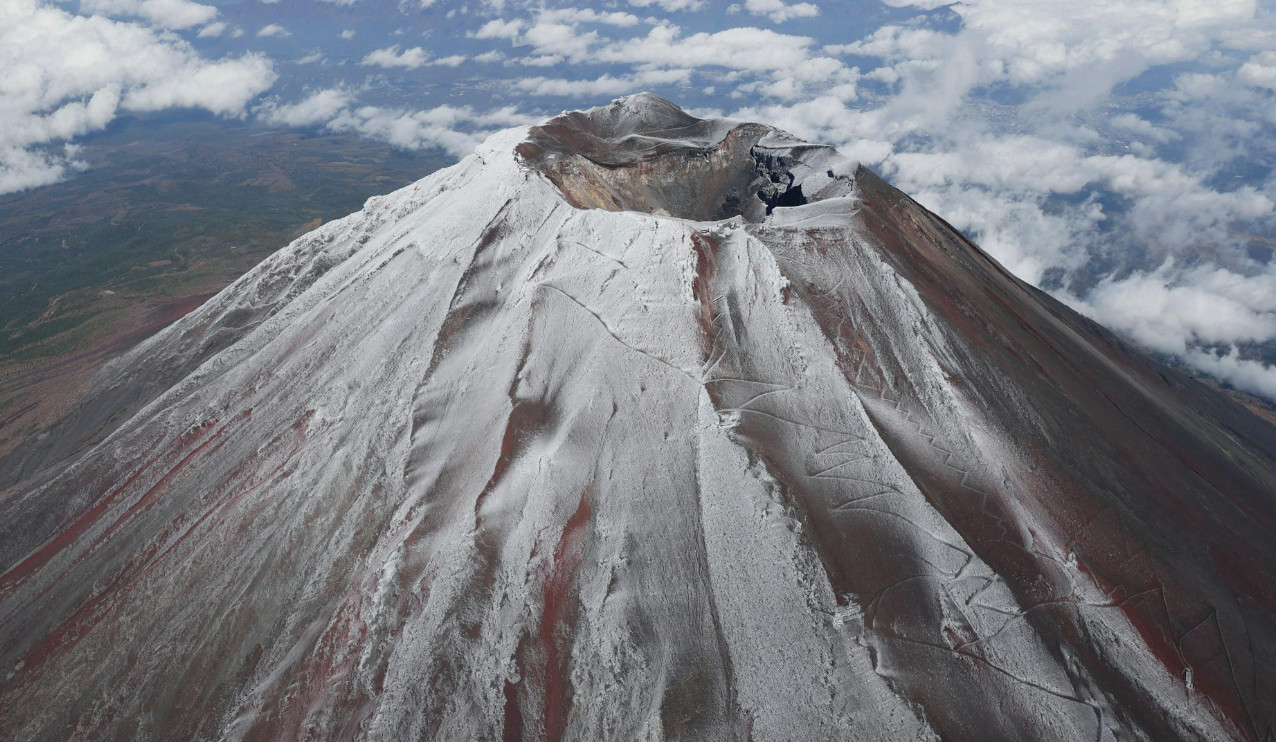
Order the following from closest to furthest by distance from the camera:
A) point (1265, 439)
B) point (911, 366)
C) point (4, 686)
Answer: point (4, 686) → point (911, 366) → point (1265, 439)

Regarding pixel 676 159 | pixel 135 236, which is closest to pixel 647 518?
pixel 676 159

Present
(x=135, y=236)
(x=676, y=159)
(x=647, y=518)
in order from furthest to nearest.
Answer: (x=135, y=236), (x=676, y=159), (x=647, y=518)

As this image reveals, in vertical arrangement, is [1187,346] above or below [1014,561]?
below

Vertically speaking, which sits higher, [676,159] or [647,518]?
[676,159]

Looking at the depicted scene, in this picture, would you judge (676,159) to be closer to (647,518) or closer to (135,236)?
(647,518)

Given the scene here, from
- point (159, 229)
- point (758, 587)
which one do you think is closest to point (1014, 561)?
point (758, 587)

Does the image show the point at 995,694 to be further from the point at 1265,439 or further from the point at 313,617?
the point at 1265,439

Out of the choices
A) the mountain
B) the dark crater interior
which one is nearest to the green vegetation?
the mountain

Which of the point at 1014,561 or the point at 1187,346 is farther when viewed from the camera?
the point at 1187,346

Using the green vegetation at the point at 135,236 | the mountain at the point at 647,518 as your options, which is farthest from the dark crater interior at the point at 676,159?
the green vegetation at the point at 135,236
